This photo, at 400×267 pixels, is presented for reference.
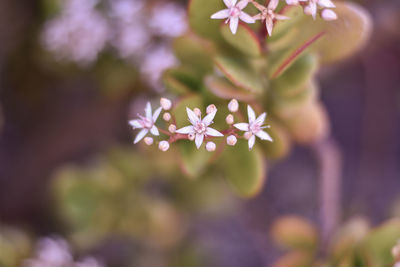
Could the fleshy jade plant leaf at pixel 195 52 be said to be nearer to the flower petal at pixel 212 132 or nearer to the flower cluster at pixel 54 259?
the flower petal at pixel 212 132

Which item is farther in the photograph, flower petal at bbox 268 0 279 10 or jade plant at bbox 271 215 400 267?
jade plant at bbox 271 215 400 267

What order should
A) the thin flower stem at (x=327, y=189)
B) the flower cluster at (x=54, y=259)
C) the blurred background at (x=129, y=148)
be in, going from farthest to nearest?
the blurred background at (x=129, y=148), the flower cluster at (x=54, y=259), the thin flower stem at (x=327, y=189)

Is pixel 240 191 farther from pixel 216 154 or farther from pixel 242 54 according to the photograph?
pixel 242 54

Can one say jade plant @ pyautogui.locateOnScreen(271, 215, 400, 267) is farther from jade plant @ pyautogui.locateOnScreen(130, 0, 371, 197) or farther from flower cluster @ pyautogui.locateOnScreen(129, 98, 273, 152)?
flower cluster @ pyautogui.locateOnScreen(129, 98, 273, 152)

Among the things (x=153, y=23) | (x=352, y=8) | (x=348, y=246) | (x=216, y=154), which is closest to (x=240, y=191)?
(x=216, y=154)

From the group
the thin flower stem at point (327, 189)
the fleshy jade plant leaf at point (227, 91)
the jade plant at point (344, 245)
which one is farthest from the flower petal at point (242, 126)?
the thin flower stem at point (327, 189)

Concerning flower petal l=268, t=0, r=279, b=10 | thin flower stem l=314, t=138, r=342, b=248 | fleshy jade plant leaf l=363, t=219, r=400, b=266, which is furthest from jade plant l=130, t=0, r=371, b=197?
fleshy jade plant leaf l=363, t=219, r=400, b=266
